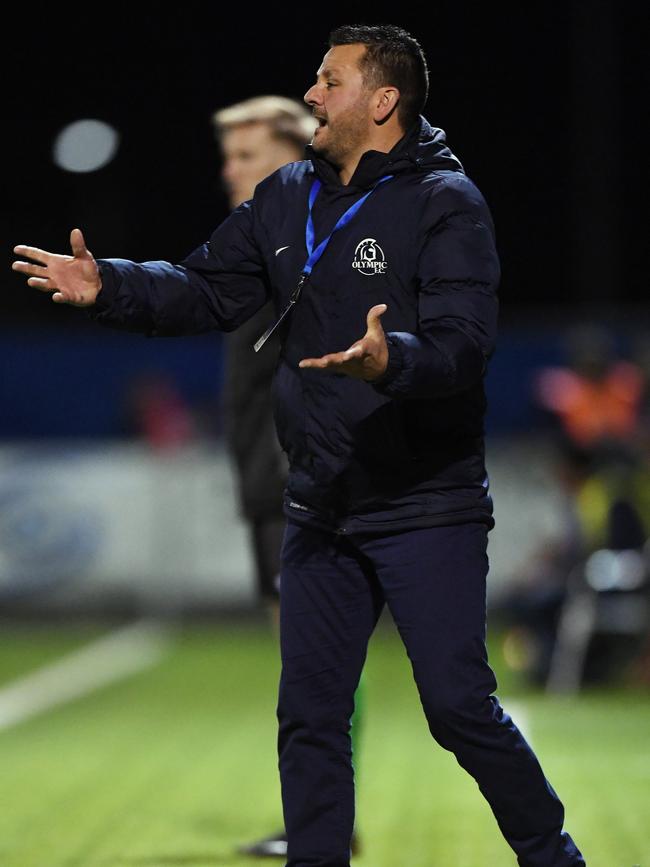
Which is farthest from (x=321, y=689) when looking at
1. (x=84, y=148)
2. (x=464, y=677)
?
(x=84, y=148)

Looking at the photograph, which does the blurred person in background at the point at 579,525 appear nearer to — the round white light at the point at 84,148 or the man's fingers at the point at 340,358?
the man's fingers at the point at 340,358

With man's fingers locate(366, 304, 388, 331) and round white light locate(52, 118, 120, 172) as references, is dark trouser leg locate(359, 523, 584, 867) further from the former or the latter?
round white light locate(52, 118, 120, 172)

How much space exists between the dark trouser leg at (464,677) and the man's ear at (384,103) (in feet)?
3.59

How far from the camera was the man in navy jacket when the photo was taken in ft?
14.1

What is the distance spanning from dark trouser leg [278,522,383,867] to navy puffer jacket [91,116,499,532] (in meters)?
0.16

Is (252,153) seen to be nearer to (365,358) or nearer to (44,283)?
(44,283)

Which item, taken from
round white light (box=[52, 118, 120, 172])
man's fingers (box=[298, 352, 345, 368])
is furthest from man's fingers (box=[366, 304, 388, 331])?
round white light (box=[52, 118, 120, 172])

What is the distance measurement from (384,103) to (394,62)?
0.11m

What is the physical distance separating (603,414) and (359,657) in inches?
350

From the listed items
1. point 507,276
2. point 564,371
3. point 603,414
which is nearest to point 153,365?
point 564,371

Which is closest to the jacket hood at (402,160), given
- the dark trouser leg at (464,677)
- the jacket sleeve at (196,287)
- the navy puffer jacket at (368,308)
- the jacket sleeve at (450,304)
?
the navy puffer jacket at (368,308)

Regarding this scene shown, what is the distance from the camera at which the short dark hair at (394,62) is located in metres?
4.43

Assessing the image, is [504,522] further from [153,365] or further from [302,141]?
[302,141]

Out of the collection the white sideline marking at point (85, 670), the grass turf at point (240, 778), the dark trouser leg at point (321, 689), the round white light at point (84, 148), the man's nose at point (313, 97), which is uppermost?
the round white light at point (84, 148)
